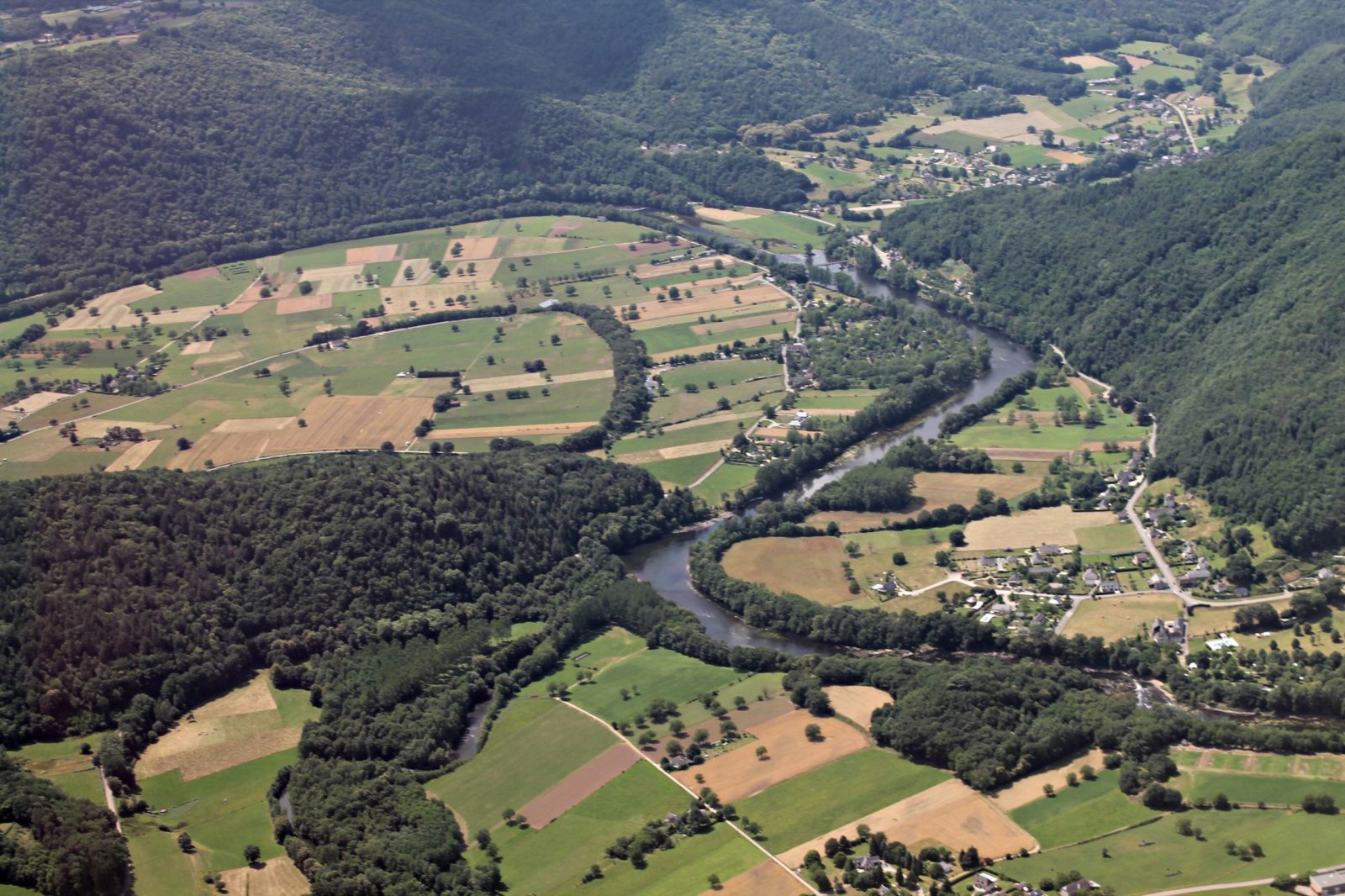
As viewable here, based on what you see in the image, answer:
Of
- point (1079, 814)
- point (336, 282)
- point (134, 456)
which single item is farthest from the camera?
point (336, 282)

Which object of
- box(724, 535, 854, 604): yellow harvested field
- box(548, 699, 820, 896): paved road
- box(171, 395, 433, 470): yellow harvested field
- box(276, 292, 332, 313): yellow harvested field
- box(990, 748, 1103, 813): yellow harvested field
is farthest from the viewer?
box(276, 292, 332, 313): yellow harvested field

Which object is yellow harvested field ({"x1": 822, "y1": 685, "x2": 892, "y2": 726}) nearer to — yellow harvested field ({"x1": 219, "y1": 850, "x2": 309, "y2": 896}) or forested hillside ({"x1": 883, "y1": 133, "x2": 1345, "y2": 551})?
forested hillside ({"x1": 883, "y1": 133, "x2": 1345, "y2": 551})

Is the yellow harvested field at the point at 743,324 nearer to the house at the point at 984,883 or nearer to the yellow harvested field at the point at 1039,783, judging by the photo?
the yellow harvested field at the point at 1039,783

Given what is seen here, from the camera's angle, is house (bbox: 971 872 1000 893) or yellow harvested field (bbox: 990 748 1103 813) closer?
house (bbox: 971 872 1000 893)

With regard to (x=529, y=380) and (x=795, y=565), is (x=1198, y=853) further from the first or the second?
(x=529, y=380)

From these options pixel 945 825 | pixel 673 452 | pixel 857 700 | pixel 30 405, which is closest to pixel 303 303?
pixel 30 405

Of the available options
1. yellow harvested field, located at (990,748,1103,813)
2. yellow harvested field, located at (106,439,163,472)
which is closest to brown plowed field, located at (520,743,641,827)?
yellow harvested field, located at (990,748,1103,813)
